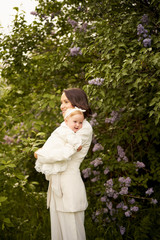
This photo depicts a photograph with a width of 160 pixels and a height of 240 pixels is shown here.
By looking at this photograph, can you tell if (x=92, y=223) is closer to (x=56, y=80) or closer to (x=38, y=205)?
(x=38, y=205)

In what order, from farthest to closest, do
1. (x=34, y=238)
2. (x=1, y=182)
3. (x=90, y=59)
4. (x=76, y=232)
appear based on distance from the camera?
(x=90, y=59)
(x=34, y=238)
(x=1, y=182)
(x=76, y=232)

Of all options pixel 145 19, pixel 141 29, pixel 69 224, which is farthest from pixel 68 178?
pixel 145 19

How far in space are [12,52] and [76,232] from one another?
2974 millimetres

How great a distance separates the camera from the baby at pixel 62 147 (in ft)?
7.36

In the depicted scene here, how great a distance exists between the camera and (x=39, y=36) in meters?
4.56

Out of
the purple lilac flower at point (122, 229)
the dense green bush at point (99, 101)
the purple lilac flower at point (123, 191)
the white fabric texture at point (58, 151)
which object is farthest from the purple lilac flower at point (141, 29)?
the purple lilac flower at point (122, 229)

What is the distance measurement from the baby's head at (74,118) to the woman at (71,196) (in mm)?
71

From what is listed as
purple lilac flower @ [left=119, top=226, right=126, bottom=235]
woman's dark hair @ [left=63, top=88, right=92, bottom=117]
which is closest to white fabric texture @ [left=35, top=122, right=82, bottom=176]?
woman's dark hair @ [left=63, top=88, right=92, bottom=117]

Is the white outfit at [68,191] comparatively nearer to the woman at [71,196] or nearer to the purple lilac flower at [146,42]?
the woman at [71,196]

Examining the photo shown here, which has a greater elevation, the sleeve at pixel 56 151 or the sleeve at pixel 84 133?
the sleeve at pixel 84 133

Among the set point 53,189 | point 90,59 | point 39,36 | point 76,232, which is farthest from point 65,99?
point 39,36

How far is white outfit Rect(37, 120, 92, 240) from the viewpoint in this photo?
7.58ft

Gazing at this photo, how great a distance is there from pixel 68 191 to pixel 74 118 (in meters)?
0.63

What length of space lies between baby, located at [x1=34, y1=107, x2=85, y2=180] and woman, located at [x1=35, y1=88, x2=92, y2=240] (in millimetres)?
73
